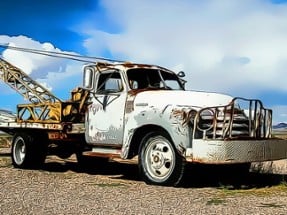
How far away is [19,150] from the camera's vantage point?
45.6ft

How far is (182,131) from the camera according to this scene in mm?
9727

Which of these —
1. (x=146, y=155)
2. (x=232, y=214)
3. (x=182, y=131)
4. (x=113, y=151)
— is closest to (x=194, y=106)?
(x=182, y=131)

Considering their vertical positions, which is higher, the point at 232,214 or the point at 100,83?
the point at 100,83

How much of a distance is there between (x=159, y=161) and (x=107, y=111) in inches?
75.6

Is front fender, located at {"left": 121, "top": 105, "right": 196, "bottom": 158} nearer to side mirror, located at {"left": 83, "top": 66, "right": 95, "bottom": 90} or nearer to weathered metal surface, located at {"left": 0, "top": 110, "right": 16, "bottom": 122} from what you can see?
side mirror, located at {"left": 83, "top": 66, "right": 95, "bottom": 90}

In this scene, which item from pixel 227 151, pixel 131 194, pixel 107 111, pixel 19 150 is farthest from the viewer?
pixel 19 150

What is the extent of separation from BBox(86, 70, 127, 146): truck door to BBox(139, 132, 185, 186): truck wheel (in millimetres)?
908

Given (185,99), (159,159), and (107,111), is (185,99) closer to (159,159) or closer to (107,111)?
(159,159)

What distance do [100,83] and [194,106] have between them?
9.49ft

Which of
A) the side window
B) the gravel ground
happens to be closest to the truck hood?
the side window

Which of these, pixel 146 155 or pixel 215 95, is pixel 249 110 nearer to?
pixel 215 95

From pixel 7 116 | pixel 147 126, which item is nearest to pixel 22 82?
pixel 7 116

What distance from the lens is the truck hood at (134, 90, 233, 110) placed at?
32.9 feet

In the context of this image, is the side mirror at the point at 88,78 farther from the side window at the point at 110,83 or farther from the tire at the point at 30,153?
the tire at the point at 30,153
